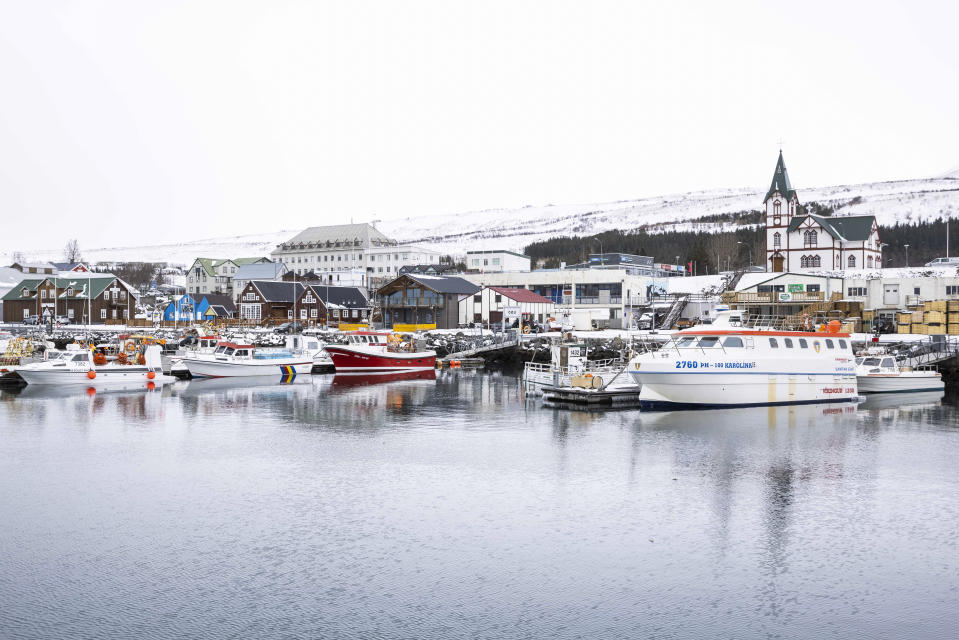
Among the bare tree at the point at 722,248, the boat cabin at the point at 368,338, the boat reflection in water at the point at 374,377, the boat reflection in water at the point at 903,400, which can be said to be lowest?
the boat reflection in water at the point at 903,400

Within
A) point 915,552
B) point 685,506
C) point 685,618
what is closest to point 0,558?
point 685,618

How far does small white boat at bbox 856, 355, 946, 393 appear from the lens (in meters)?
39.3

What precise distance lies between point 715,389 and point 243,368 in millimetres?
27335

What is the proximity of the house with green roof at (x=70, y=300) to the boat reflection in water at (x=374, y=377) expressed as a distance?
49005 mm

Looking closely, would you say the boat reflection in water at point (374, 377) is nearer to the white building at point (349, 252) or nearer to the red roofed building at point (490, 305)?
the red roofed building at point (490, 305)

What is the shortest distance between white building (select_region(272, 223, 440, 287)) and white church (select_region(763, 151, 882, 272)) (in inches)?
2485

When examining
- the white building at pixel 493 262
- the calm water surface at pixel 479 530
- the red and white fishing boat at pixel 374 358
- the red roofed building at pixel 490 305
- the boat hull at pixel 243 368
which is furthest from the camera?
the white building at pixel 493 262

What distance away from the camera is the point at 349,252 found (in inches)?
5876

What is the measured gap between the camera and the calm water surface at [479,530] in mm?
11719

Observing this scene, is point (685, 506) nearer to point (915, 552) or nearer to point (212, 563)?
point (915, 552)

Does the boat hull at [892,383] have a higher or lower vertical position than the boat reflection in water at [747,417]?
higher

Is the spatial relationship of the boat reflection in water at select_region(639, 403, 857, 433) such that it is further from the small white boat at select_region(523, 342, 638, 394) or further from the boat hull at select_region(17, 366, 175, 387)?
the boat hull at select_region(17, 366, 175, 387)

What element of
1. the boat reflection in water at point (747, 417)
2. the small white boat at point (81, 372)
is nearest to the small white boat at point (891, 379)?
the boat reflection in water at point (747, 417)

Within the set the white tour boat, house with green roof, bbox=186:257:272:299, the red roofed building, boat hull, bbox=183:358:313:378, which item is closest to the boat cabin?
boat hull, bbox=183:358:313:378
